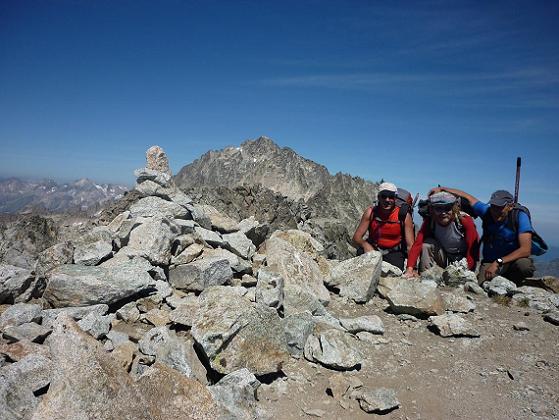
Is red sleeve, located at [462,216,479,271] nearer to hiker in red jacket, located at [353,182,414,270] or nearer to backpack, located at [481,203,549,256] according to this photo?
backpack, located at [481,203,549,256]

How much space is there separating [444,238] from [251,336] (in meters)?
6.67

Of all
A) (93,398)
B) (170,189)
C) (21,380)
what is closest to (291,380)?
(93,398)

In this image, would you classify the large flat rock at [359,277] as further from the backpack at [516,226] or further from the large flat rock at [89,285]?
the large flat rock at [89,285]

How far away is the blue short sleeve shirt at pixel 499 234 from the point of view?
1006 centimetres

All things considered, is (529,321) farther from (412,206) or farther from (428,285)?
(412,206)

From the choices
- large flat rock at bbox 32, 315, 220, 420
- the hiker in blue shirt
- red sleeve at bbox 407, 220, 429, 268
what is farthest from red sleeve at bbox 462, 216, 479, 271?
large flat rock at bbox 32, 315, 220, 420

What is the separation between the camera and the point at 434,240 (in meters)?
10.9

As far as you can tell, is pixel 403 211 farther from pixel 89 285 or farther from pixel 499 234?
pixel 89 285

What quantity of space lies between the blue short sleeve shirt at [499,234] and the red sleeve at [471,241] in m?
0.41

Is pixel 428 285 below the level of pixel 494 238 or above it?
below

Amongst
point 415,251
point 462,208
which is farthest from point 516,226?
point 415,251

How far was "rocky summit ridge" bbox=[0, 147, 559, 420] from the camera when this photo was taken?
197 inches

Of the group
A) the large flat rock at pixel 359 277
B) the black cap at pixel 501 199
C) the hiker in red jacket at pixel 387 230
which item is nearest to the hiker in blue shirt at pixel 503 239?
the black cap at pixel 501 199

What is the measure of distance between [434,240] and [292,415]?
6874 mm
